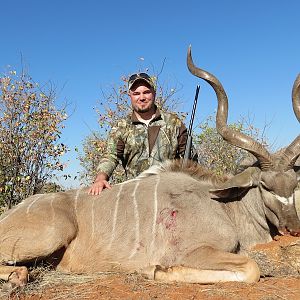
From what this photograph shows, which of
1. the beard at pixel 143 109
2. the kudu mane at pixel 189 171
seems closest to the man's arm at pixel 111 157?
the beard at pixel 143 109

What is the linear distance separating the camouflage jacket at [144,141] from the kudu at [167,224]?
736 millimetres

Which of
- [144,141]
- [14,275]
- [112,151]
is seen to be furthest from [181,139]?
[14,275]

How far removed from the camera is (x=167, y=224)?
10.0 ft

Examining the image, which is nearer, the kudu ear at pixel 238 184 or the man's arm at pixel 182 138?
the kudu ear at pixel 238 184

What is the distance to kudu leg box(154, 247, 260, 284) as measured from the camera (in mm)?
2729

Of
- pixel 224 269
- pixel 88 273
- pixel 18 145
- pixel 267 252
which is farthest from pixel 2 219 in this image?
pixel 18 145

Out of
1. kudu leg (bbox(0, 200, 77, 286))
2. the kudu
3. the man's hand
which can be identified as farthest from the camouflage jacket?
kudu leg (bbox(0, 200, 77, 286))

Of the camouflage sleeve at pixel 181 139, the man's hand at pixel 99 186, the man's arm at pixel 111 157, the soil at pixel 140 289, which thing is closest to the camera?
the soil at pixel 140 289

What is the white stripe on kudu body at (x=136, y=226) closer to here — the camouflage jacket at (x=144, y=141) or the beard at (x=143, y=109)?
the camouflage jacket at (x=144, y=141)

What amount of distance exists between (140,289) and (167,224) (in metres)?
0.56

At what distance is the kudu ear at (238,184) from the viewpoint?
10.6ft

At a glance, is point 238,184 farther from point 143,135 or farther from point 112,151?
point 112,151

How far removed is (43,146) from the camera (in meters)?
5.78

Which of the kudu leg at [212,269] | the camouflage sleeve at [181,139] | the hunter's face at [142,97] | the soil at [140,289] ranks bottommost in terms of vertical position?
the soil at [140,289]
